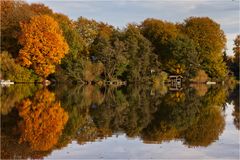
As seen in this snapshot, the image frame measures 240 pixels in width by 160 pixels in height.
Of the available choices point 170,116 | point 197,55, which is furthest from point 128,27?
point 170,116

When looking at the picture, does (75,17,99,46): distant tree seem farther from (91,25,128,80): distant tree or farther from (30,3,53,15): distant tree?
(91,25,128,80): distant tree

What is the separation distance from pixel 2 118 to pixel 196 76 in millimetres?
48245

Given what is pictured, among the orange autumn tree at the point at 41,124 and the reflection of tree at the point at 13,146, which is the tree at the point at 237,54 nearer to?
the orange autumn tree at the point at 41,124

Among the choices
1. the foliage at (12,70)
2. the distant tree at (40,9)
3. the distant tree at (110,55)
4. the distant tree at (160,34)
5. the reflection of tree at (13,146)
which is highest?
the distant tree at (40,9)

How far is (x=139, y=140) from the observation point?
13.3 meters

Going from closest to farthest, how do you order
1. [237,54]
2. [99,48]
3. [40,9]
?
[99,48], [40,9], [237,54]

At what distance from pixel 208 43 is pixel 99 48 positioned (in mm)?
17769

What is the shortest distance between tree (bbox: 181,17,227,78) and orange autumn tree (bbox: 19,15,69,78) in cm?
2285

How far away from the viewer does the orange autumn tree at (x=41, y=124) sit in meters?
12.4

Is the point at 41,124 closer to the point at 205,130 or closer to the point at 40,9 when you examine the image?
the point at 205,130

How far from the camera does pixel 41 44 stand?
48.6 m

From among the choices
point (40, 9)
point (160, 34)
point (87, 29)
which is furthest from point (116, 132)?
point (160, 34)

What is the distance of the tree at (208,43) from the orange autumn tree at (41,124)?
45970 millimetres

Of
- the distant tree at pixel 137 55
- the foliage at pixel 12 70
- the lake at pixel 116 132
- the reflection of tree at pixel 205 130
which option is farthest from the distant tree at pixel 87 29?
the reflection of tree at pixel 205 130
